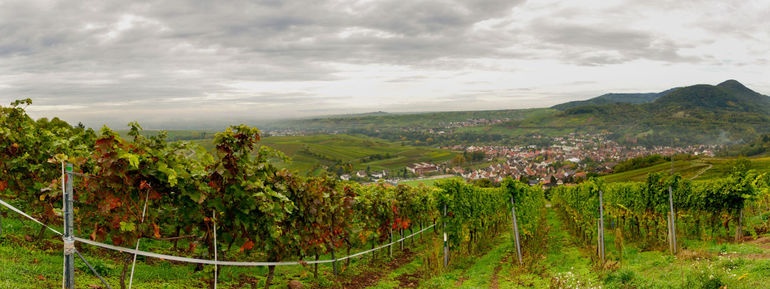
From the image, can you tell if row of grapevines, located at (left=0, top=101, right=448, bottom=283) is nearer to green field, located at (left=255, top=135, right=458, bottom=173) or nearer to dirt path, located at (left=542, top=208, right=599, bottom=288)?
dirt path, located at (left=542, top=208, right=599, bottom=288)

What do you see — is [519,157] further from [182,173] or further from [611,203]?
[182,173]

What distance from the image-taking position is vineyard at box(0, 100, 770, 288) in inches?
202

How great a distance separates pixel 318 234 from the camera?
8562 millimetres

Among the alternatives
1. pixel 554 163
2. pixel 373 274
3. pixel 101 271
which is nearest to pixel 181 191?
pixel 101 271

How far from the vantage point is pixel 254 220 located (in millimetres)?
6367

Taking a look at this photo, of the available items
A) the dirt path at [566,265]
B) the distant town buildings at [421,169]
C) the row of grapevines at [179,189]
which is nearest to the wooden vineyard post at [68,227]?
the row of grapevines at [179,189]

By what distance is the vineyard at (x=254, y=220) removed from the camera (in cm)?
512

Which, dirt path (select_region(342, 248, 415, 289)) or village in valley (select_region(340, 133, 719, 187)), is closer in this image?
dirt path (select_region(342, 248, 415, 289))

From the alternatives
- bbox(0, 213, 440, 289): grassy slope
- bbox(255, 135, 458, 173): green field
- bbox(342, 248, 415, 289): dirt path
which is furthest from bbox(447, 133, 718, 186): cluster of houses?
bbox(0, 213, 440, 289): grassy slope

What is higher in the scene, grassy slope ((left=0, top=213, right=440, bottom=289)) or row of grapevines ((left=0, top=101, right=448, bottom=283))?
row of grapevines ((left=0, top=101, right=448, bottom=283))

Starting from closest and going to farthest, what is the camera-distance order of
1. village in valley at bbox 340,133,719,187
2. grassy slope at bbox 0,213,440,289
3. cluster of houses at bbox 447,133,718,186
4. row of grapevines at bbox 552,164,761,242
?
grassy slope at bbox 0,213,440,289 < row of grapevines at bbox 552,164,761,242 < village in valley at bbox 340,133,719,187 < cluster of houses at bbox 447,133,718,186

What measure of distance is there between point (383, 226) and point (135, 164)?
10.7 m

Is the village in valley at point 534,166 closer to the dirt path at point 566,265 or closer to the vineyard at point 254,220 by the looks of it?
the dirt path at point 566,265

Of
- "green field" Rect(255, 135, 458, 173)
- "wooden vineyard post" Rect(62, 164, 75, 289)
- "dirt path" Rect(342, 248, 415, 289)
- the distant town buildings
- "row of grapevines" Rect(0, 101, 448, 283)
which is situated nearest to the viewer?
"wooden vineyard post" Rect(62, 164, 75, 289)
